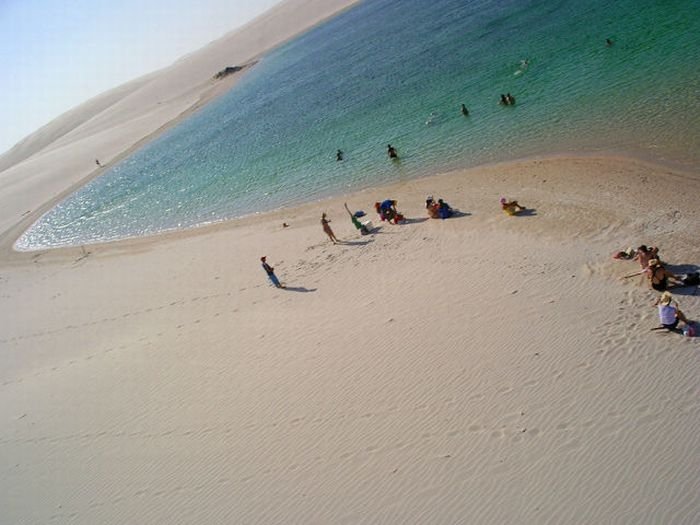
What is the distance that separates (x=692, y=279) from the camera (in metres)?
11.2

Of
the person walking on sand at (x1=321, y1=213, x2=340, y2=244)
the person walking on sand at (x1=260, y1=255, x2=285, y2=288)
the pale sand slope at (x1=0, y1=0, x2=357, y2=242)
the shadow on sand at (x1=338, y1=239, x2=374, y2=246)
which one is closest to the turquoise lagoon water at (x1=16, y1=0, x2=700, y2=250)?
the person walking on sand at (x1=321, y1=213, x2=340, y2=244)

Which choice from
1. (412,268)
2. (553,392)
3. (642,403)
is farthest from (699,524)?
(412,268)

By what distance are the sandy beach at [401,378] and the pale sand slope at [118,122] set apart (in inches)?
1330

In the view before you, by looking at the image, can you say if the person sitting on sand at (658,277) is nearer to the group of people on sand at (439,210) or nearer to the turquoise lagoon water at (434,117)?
the turquoise lagoon water at (434,117)

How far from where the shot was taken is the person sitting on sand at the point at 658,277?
11266 millimetres

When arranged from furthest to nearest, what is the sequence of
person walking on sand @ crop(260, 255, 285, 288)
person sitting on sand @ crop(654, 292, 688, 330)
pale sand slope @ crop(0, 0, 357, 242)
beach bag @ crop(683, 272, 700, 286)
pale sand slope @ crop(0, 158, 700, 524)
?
1. pale sand slope @ crop(0, 0, 357, 242)
2. person walking on sand @ crop(260, 255, 285, 288)
3. beach bag @ crop(683, 272, 700, 286)
4. person sitting on sand @ crop(654, 292, 688, 330)
5. pale sand slope @ crop(0, 158, 700, 524)

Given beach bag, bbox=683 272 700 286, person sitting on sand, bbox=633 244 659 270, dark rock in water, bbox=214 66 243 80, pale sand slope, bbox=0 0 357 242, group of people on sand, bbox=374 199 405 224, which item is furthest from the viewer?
dark rock in water, bbox=214 66 243 80

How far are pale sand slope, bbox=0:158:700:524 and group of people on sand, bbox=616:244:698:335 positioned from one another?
0.31 meters

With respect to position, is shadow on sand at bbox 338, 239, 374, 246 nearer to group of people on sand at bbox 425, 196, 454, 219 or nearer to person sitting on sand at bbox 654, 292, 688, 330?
group of people on sand at bbox 425, 196, 454, 219

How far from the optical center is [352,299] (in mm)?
14859

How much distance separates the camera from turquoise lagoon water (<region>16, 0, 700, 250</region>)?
2128cm

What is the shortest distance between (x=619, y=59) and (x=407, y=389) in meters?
23.6

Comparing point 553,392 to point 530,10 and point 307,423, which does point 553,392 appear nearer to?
point 307,423

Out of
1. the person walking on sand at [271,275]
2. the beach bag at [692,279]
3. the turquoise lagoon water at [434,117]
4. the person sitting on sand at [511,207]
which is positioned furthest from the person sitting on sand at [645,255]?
the person walking on sand at [271,275]
